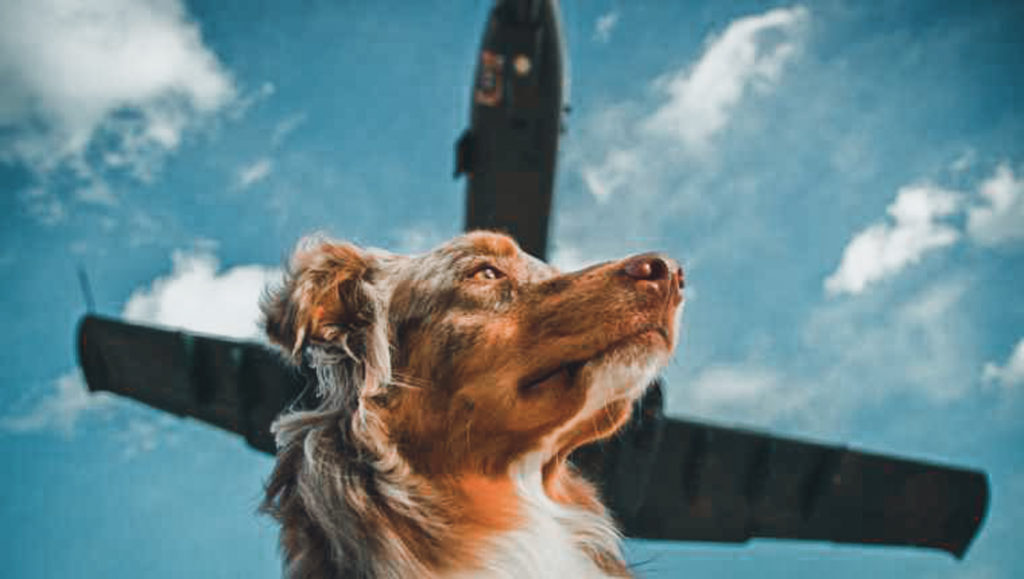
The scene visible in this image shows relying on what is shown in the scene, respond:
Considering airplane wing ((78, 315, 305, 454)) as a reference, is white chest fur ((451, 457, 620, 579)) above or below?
below

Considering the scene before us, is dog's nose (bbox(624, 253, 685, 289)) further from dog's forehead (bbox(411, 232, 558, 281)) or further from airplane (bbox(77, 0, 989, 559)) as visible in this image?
airplane (bbox(77, 0, 989, 559))

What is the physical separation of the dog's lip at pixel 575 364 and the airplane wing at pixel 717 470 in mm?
9829

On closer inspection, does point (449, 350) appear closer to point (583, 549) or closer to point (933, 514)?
point (583, 549)

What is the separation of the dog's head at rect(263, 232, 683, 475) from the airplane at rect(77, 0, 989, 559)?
9.57 metres

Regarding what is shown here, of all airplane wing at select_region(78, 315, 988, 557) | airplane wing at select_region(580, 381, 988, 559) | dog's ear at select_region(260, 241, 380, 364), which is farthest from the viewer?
airplane wing at select_region(580, 381, 988, 559)

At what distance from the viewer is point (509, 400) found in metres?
1.98

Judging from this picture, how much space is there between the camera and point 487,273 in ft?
7.13

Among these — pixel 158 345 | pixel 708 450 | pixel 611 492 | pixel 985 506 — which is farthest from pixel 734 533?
pixel 158 345

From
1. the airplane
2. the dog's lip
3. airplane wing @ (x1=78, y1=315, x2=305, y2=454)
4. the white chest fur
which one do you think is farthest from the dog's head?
the airplane

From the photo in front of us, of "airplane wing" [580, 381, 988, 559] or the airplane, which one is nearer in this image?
the airplane

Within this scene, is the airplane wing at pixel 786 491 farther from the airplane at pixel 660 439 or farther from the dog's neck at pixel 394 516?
the dog's neck at pixel 394 516

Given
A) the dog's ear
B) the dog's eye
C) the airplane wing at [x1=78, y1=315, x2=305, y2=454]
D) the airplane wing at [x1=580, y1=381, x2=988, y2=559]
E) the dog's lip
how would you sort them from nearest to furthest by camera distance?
1. the dog's lip
2. the dog's ear
3. the dog's eye
4. the airplane wing at [x1=78, y1=315, x2=305, y2=454]
5. the airplane wing at [x1=580, y1=381, x2=988, y2=559]

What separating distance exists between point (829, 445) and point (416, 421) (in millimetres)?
11811

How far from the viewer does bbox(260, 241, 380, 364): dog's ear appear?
2.00 m
